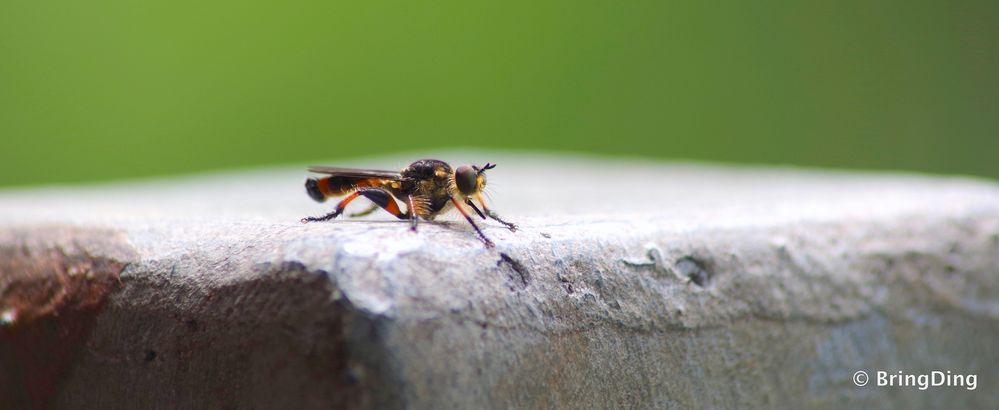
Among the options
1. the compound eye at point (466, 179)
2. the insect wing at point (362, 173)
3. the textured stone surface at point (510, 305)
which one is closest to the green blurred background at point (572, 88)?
the textured stone surface at point (510, 305)

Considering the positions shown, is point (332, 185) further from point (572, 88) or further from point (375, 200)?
point (572, 88)

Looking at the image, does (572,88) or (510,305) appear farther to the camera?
(572,88)

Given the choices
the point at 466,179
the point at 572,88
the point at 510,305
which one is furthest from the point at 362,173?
the point at 572,88

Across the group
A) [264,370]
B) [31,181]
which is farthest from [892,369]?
[31,181]

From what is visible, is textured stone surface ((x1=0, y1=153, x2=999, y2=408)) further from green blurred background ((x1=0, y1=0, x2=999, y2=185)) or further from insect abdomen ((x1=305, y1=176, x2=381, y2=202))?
green blurred background ((x1=0, y1=0, x2=999, y2=185))

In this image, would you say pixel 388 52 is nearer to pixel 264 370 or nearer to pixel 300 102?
pixel 300 102

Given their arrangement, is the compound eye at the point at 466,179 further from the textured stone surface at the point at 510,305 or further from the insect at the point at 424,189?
the textured stone surface at the point at 510,305

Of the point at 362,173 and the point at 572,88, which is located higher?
the point at 572,88
